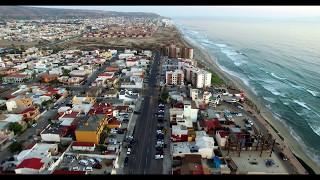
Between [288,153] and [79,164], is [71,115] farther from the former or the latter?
[288,153]

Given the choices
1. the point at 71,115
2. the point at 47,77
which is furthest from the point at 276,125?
the point at 47,77

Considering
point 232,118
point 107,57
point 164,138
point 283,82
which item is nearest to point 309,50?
point 283,82

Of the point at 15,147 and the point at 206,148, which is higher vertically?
the point at 206,148

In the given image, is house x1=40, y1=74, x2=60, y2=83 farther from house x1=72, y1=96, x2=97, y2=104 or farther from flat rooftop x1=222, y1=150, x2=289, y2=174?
flat rooftop x1=222, y1=150, x2=289, y2=174

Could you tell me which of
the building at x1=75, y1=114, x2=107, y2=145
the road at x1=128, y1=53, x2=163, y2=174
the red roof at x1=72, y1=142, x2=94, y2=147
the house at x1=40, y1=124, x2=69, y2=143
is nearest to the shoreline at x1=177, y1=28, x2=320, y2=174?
the road at x1=128, y1=53, x2=163, y2=174

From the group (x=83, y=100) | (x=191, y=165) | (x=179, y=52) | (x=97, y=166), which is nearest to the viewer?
(x=191, y=165)
